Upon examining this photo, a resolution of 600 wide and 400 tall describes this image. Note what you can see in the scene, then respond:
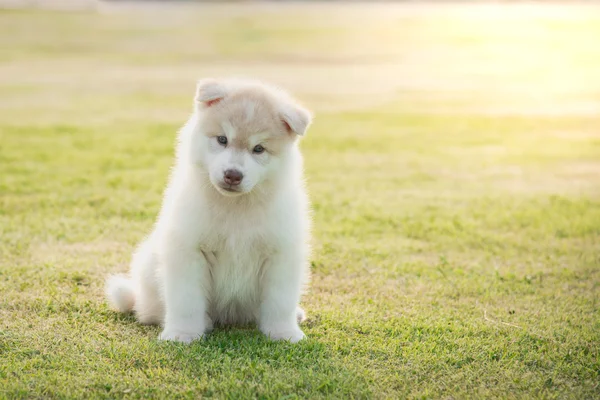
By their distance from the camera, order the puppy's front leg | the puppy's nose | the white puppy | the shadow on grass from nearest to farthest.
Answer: the shadow on grass → the puppy's nose → the white puppy → the puppy's front leg

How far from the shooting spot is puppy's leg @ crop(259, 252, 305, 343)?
4.04 m

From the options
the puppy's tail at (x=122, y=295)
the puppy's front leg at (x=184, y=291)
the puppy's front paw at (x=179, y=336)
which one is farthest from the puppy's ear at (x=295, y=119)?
the puppy's tail at (x=122, y=295)

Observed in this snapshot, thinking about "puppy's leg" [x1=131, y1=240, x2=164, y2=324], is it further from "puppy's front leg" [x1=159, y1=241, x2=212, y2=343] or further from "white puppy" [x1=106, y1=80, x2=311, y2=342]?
"puppy's front leg" [x1=159, y1=241, x2=212, y2=343]

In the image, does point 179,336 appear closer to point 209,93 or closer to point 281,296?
point 281,296

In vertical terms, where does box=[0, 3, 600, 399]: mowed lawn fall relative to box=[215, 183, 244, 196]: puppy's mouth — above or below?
below

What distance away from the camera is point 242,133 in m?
3.80

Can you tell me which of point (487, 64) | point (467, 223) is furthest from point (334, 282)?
point (487, 64)

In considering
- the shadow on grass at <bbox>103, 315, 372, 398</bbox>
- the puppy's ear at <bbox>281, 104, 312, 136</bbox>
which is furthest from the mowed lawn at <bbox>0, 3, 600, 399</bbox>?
the puppy's ear at <bbox>281, 104, 312, 136</bbox>

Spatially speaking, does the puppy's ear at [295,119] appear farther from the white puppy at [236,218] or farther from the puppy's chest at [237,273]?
the puppy's chest at [237,273]

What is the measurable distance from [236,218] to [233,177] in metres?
0.35

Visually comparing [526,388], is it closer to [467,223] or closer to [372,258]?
[372,258]

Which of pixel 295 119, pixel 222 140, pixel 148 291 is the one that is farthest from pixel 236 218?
pixel 148 291

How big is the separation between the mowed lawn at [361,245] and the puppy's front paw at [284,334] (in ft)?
0.28

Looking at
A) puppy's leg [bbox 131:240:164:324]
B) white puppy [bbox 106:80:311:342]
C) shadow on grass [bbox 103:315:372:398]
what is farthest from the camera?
puppy's leg [bbox 131:240:164:324]
